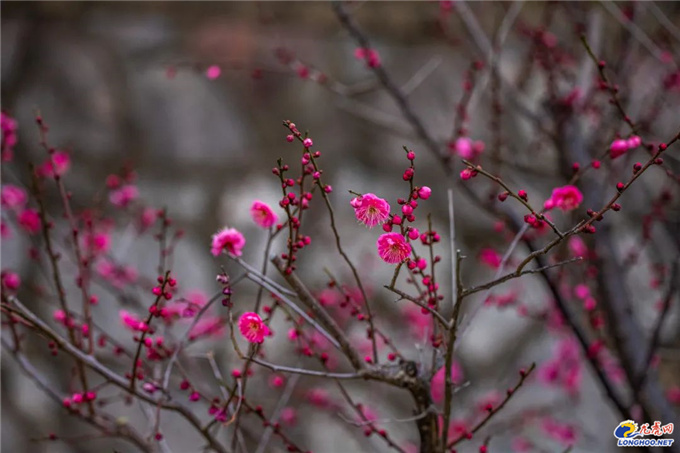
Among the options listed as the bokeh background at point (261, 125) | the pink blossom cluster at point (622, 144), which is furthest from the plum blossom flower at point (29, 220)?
the pink blossom cluster at point (622, 144)

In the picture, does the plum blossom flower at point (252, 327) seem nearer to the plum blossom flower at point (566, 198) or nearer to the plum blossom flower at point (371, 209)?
the plum blossom flower at point (371, 209)

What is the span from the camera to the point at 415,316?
5.27ft

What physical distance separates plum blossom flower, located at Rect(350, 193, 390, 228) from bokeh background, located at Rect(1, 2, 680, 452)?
0.94 meters

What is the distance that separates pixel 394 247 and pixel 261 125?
112 centimetres

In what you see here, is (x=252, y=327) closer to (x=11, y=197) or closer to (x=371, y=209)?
(x=371, y=209)

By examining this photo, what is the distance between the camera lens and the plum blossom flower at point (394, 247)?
619mm

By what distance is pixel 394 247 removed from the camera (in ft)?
2.06

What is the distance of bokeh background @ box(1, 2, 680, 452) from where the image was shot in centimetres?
161

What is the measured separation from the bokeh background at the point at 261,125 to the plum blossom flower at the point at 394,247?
37.3 inches

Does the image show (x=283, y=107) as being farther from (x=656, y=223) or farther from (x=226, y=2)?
(x=656, y=223)

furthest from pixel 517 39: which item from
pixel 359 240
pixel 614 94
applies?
pixel 614 94

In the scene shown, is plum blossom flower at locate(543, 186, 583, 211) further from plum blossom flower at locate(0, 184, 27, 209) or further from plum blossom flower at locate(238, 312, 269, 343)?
plum blossom flower at locate(0, 184, 27, 209)

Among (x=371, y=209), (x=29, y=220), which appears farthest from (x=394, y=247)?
(x=29, y=220)

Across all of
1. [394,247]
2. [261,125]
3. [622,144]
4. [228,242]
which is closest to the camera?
[394,247]
